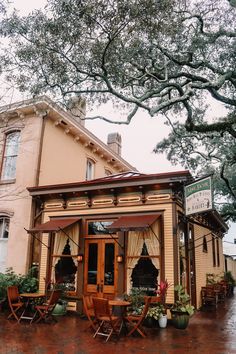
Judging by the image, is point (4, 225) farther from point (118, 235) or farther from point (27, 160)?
point (118, 235)

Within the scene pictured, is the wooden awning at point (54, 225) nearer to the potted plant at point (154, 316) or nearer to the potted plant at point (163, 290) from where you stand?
the potted plant at point (163, 290)

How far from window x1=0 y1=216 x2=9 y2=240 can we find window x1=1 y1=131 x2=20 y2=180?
5.98 ft

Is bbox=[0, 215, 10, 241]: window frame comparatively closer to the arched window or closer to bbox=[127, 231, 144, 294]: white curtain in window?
the arched window

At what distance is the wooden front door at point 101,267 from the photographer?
9.98 meters

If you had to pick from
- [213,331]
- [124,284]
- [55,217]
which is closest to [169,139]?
[55,217]

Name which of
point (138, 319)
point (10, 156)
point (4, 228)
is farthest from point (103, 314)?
point (10, 156)

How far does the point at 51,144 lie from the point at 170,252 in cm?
744

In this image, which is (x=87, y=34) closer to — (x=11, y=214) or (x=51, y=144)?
(x=51, y=144)

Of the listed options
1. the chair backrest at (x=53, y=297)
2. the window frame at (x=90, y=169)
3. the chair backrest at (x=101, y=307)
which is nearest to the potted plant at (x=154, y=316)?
the chair backrest at (x=101, y=307)

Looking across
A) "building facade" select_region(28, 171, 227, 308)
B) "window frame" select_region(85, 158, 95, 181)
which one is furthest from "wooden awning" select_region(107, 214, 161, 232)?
"window frame" select_region(85, 158, 95, 181)

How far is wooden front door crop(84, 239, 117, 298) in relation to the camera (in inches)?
393

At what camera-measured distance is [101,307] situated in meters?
7.05

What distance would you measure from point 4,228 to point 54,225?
3393 mm

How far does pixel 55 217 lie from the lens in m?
11.4
